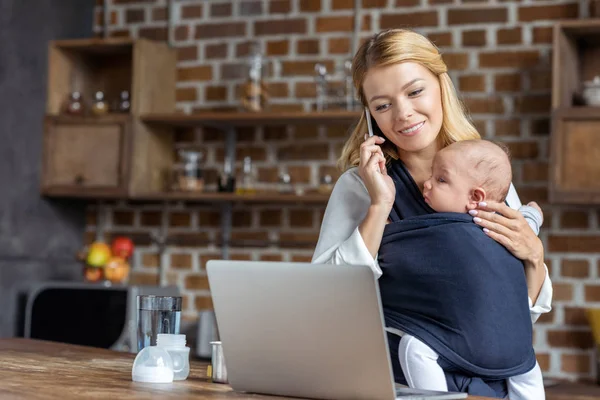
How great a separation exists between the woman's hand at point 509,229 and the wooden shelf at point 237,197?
1772 millimetres

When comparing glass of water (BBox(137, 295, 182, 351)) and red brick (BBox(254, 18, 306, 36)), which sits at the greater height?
red brick (BBox(254, 18, 306, 36))

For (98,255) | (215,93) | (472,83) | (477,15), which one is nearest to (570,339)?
(472,83)

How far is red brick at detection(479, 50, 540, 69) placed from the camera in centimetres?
344

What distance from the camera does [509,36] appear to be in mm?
3469

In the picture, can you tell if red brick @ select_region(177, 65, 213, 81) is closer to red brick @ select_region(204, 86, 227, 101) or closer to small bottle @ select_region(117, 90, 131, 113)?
red brick @ select_region(204, 86, 227, 101)

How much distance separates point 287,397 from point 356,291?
0.75 feet

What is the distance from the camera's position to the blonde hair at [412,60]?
180cm

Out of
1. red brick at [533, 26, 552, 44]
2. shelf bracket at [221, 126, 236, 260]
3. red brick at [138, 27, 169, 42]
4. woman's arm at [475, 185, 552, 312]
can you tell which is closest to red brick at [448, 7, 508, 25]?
red brick at [533, 26, 552, 44]

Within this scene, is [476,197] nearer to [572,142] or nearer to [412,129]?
[412,129]

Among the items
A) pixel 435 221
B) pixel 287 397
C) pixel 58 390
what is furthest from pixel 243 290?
pixel 435 221

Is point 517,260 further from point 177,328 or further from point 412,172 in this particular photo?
point 177,328

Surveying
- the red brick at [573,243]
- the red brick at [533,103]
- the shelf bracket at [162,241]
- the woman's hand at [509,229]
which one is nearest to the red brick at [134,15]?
the shelf bracket at [162,241]

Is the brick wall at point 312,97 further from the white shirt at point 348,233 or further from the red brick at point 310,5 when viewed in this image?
the white shirt at point 348,233

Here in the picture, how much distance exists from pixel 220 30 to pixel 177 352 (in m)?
2.45
